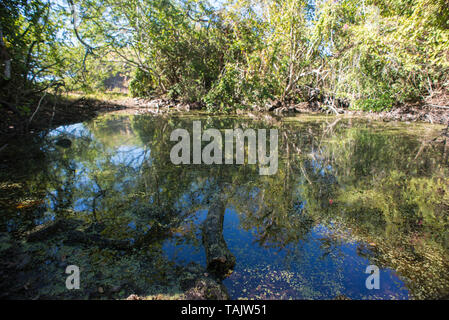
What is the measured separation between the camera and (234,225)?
98.3 inches

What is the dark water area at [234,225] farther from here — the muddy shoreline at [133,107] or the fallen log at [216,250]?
the muddy shoreline at [133,107]

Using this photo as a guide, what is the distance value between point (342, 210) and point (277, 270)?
1460 mm

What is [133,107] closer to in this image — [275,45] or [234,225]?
[275,45]

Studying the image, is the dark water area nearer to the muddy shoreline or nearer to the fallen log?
the fallen log

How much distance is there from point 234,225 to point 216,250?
64cm

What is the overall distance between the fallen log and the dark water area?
3.0 inches

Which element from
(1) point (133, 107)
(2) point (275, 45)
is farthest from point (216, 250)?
(1) point (133, 107)

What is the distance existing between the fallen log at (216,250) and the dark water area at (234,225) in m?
0.08

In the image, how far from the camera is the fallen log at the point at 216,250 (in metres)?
1.80

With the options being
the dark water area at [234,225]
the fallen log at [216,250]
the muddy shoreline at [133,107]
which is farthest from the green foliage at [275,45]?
the fallen log at [216,250]

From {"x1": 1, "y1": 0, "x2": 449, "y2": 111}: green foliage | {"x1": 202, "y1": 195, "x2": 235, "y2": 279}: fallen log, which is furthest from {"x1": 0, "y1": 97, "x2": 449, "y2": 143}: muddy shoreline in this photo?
→ {"x1": 202, "y1": 195, "x2": 235, "y2": 279}: fallen log
